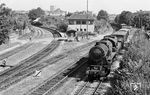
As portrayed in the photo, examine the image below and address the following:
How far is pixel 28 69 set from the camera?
86.8 feet

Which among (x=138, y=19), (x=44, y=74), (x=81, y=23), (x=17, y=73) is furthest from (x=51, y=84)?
(x=138, y=19)

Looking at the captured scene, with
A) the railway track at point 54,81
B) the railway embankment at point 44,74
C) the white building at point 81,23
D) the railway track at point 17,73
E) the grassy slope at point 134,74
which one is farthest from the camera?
the white building at point 81,23

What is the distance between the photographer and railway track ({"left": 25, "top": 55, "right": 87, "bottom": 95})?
18706 millimetres

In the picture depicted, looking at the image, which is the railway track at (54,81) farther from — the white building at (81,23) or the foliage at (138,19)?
the foliage at (138,19)

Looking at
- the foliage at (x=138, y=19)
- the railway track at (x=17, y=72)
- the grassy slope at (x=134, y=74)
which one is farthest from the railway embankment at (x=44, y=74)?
the foliage at (x=138, y=19)

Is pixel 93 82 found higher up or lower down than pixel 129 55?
lower down

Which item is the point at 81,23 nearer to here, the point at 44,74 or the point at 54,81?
the point at 44,74

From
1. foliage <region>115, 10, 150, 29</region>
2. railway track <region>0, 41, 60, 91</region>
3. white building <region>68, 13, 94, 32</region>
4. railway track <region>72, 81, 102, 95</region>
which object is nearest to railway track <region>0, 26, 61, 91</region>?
railway track <region>0, 41, 60, 91</region>

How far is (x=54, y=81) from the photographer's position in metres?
21.8

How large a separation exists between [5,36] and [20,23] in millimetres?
22533

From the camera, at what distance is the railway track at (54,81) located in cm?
1871

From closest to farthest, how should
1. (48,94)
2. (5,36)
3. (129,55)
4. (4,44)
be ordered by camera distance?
1. (48,94)
2. (129,55)
3. (5,36)
4. (4,44)

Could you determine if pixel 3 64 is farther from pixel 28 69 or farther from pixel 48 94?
pixel 48 94

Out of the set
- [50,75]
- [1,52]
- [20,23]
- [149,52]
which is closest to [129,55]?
[149,52]
